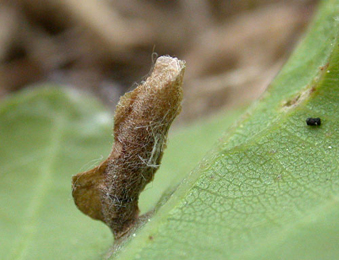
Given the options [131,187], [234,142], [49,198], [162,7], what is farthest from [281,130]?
[162,7]

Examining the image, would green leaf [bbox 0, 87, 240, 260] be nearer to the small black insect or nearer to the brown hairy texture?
the brown hairy texture

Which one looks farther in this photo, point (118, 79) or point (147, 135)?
point (118, 79)

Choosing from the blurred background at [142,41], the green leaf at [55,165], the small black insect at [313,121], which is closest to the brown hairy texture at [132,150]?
the green leaf at [55,165]

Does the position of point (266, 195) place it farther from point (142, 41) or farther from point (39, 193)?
point (142, 41)

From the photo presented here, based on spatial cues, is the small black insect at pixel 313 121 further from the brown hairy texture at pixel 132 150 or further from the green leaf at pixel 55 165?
the green leaf at pixel 55 165

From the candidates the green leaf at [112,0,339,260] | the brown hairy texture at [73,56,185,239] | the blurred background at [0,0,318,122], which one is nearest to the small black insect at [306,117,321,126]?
the green leaf at [112,0,339,260]

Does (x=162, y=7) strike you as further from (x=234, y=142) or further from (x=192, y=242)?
(x=192, y=242)

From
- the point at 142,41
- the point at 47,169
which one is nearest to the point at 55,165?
the point at 47,169
